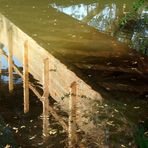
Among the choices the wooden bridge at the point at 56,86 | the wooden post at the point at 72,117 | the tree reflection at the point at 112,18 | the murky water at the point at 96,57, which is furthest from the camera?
the tree reflection at the point at 112,18

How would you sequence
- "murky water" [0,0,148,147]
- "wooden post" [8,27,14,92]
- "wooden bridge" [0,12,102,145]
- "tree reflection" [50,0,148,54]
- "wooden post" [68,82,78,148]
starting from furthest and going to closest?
"tree reflection" [50,0,148,54] < "wooden post" [8,27,14,92] < "wooden bridge" [0,12,102,145] < "murky water" [0,0,148,147] < "wooden post" [68,82,78,148]

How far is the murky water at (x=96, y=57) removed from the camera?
7.59 m

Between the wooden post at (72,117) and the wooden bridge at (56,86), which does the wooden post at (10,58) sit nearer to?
the wooden bridge at (56,86)

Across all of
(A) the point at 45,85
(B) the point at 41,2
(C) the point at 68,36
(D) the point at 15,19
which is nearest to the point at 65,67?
(A) the point at 45,85

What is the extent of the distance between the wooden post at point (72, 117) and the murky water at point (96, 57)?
0.15 m

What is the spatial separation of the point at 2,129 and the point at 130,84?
11.3 feet

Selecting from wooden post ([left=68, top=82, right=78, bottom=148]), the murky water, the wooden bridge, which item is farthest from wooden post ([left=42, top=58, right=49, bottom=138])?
wooden post ([left=68, top=82, right=78, bottom=148])

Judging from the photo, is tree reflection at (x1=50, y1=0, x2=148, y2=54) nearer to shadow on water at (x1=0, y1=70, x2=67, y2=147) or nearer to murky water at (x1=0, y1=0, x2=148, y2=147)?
murky water at (x1=0, y1=0, x2=148, y2=147)

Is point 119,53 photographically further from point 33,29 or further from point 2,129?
point 2,129

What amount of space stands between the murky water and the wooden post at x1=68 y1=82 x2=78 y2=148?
150 millimetres

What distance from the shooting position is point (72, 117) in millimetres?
7809

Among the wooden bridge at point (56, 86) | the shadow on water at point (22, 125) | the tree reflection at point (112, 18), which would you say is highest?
the tree reflection at point (112, 18)

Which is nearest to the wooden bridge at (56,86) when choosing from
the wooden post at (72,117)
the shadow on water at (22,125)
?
the wooden post at (72,117)

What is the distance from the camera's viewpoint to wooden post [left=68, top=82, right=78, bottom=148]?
716 cm
